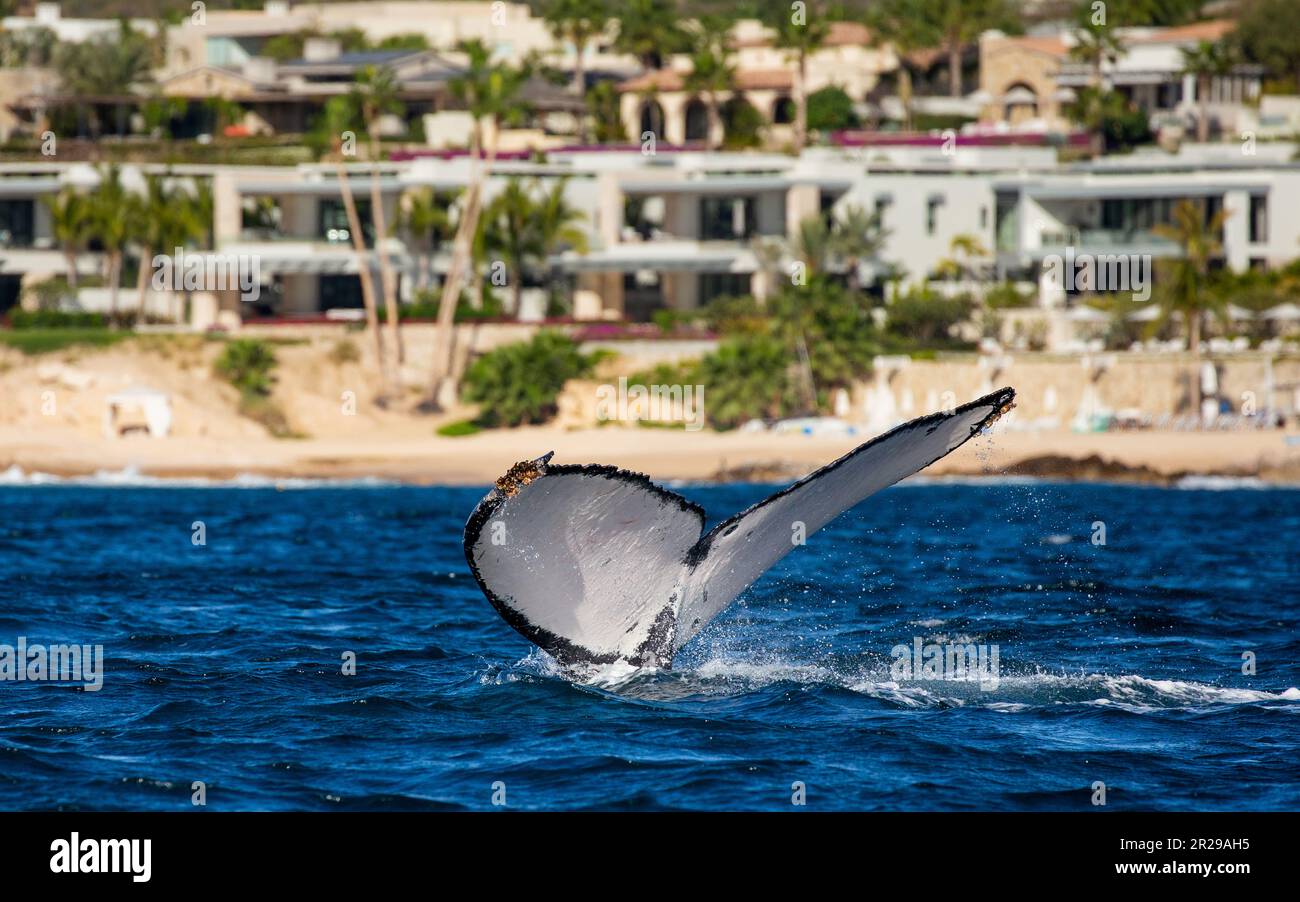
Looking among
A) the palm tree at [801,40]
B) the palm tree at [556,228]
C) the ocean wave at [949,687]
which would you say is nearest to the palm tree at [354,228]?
the palm tree at [556,228]

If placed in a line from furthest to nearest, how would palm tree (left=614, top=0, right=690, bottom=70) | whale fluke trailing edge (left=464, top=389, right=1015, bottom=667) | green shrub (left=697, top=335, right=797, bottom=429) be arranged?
palm tree (left=614, top=0, right=690, bottom=70) < green shrub (left=697, top=335, right=797, bottom=429) < whale fluke trailing edge (left=464, top=389, right=1015, bottom=667)

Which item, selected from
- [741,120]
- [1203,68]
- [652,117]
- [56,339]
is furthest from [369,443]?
[1203,68]

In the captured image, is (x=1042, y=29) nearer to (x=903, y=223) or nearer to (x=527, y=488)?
(x=903, y=223)

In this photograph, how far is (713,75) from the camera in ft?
369

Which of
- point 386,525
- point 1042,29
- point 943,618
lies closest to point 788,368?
point 386,525

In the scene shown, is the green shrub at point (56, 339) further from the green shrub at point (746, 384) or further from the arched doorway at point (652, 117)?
the arched doorway at point (652, 117)

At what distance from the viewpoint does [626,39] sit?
124 metres

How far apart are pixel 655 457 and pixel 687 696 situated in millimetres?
42224

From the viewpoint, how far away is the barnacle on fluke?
13.6 meters

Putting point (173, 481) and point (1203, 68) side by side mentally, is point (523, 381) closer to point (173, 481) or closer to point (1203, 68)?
point (173, 481)

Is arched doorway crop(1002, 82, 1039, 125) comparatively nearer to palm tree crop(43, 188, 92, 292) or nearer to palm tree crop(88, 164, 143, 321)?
palm tree crop(88, 164, 143, 321)

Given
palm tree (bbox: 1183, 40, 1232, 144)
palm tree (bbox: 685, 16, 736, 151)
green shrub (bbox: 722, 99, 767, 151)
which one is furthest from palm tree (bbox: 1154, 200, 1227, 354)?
green shrub (bbox: 722, 99, 767, 151)

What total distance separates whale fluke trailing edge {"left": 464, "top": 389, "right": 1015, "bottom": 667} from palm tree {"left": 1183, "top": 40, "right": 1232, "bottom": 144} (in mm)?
96881
